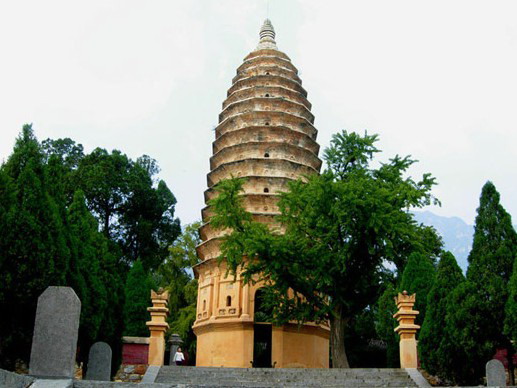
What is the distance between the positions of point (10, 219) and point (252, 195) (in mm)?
13206

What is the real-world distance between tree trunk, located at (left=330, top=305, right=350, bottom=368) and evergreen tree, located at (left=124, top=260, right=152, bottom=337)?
6.52 metres

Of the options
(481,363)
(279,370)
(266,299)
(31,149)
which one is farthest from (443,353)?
(31,149)

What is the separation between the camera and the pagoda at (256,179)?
21.4m

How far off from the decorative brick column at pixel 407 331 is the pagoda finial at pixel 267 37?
16.8m

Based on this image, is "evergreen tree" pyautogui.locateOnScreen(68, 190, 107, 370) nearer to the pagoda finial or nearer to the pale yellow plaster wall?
the pale yellow plaster wall

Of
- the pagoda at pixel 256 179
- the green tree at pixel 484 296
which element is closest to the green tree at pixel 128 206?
the pagoda at pixel 256 179

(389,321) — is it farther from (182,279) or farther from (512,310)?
(182,279)

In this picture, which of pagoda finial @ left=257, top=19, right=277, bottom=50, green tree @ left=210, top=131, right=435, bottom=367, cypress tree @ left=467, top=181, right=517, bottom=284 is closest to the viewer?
cypress tree @ left=467, top=181, right=517, bottom=284

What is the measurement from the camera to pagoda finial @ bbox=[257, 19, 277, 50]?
30.1 metres

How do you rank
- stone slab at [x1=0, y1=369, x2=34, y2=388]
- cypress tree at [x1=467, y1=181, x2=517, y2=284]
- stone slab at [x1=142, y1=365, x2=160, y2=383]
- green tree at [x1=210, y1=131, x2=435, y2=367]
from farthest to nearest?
green tree at [x1=210, y1=131, x2=435, y2=367]
stone slab at [x1=142, y1=365, x2=160, y2=383]
cypress tree at [x1=467, y1=181, x2=517, y2=284]
stone slab at [x1=0, y1=369, x2=34, y2=388]

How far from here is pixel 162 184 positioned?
119 ft

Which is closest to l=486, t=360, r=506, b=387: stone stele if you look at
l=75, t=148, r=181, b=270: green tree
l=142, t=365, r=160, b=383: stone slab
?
l=142, t=365, r=160, b=383: stone slab

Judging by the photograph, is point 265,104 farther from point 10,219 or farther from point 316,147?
point 10,219

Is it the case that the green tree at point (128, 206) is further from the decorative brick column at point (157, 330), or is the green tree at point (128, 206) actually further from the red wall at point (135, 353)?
the decorative brick column at point (157, 330)
